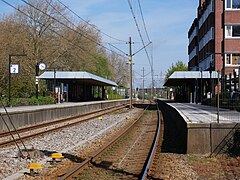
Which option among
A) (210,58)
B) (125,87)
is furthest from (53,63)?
(125,87)

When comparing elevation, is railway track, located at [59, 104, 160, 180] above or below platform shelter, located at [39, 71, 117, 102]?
below

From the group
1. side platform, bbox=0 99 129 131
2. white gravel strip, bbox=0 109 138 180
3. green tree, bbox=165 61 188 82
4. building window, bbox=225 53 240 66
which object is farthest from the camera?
green tree, bbox=165 61 188 82

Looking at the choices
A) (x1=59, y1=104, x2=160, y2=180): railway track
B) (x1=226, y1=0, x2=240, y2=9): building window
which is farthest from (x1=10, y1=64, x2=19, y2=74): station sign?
(x1=226, y1=0, x2=240, y2=9): building window

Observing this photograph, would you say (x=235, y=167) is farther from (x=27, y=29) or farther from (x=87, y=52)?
(x=87, y=52)

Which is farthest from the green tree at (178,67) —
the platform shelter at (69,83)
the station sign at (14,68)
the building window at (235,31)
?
the station sign at (14,68)

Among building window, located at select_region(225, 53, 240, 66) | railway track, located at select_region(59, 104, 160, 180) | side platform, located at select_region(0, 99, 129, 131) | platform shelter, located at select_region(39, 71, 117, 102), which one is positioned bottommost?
railway track, located at select_region(59, 104, 160, 180)

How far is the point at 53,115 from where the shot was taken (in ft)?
104

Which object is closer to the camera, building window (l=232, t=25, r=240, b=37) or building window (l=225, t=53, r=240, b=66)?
building window (l=225, t=53, r=240, b=66)

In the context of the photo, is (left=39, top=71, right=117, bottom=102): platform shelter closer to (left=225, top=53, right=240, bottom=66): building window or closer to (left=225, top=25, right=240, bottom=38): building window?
(left=225, top=53, right=240, bottom=66): building window

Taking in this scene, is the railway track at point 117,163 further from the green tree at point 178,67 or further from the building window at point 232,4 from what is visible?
the green tree at point 178,67

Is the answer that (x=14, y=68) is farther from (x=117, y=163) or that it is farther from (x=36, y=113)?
(x=117, y=163)

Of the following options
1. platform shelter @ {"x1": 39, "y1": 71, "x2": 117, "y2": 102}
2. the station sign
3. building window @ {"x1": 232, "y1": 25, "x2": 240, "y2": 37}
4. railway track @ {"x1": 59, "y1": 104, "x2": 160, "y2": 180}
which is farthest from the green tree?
railway track @ {"x1": 59, "y1": 104, "x2": 160, "y2": 180}

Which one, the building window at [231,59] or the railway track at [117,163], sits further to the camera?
the building window at [231,59]

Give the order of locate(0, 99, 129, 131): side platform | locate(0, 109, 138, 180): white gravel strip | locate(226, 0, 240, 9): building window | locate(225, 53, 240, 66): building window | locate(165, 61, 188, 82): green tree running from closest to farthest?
1. locate(0, 109, 138, 180): white gravel strip
2. locate(0, 99, 129, 131): side platform
3. locate(225, 53, 240, 66): building window
4. locate(226, 0, 240, 9): building window
5. locate(165, 61, 188, 82): green tree
